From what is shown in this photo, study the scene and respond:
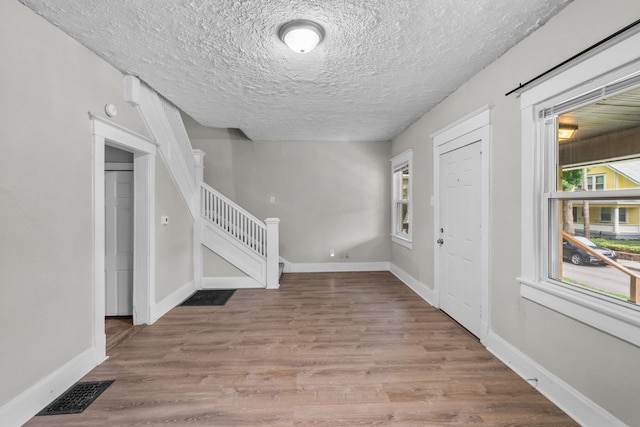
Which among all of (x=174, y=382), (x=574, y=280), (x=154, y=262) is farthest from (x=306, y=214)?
(x=574, y=280)

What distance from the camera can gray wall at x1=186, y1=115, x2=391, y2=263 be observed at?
5574 millimetres

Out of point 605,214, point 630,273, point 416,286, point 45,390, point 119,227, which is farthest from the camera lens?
point 416,286

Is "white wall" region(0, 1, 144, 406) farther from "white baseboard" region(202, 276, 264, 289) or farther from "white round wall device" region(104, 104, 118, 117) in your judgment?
"white baseboard" region(202, 276, 264, 289)

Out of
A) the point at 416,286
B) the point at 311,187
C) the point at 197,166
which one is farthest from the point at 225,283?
the point at 416,286

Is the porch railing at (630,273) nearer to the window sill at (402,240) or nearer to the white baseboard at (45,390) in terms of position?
the window sill at (402,240)

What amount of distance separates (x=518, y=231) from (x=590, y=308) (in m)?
0.73

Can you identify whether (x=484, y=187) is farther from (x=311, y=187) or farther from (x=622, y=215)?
(x=311, y=187)

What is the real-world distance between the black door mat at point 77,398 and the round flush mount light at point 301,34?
291 cm

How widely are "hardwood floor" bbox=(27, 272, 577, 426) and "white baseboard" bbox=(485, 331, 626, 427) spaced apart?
0.06 m

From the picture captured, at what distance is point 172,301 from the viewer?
3697 millimetres

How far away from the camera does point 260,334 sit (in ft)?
9.64

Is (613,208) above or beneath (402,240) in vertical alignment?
above

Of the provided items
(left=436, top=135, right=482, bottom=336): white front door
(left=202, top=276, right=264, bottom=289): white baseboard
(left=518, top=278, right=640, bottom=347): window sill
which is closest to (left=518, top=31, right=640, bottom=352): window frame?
(left=518, top=278, right=640, bottom=347): window sill

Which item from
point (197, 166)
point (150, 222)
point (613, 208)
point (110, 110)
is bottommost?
point (150, 222)
